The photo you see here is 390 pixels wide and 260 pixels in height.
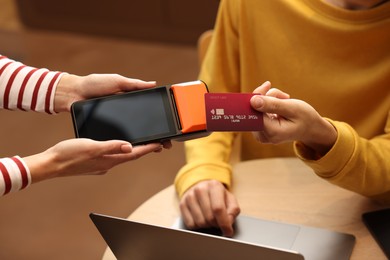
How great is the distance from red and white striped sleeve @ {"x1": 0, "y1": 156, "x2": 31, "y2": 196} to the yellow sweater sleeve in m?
0.44

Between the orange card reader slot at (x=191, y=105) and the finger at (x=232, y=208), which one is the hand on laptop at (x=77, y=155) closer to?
the orange card reader slot at (x=191, y=105)

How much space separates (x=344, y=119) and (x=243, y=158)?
28 centimetres

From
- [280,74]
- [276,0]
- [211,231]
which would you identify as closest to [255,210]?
[211,231]

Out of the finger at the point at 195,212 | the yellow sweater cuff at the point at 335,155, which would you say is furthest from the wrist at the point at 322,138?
the finger at the point at 195,212

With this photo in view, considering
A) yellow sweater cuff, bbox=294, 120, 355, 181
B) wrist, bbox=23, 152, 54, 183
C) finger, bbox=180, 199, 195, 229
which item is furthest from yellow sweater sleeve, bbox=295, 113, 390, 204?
wrist, bbox=23, 152, 54, 183

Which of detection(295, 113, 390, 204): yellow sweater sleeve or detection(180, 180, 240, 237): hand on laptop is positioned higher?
detection(295, 113, 390, 204): yellow sweater sleeve

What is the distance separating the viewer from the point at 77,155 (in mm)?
885

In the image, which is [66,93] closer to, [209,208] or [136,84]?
[136,84]

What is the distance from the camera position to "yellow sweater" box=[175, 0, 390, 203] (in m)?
1.03

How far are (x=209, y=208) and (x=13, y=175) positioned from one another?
0.34m

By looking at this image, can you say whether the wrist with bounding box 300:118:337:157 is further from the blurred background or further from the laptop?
the blurred background

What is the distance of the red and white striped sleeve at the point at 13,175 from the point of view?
32.3 inches

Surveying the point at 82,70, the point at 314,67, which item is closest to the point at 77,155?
the point at 314,67

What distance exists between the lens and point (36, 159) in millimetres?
870
